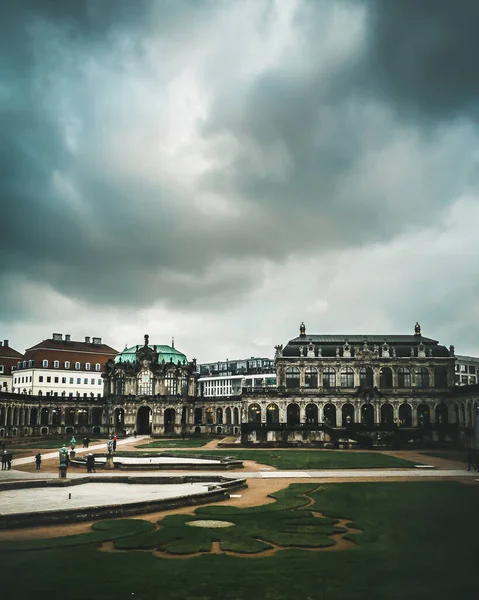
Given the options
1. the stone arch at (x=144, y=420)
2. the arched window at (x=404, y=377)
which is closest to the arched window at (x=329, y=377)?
the arched window at (x=404, y=377)

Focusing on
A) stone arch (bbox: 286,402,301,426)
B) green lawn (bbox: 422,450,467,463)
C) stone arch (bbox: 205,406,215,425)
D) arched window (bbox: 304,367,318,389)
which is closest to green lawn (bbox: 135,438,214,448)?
stone arch (bbox: 286,402,301,426)

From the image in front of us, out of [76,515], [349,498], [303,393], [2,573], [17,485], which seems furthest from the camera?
[303,393]

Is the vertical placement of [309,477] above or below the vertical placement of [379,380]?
below

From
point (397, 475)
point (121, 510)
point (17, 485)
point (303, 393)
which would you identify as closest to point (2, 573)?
point (121, 510)

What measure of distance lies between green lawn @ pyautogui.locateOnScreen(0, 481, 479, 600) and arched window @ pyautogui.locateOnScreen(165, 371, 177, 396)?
109161 mm

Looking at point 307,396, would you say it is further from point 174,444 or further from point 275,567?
point 275,567

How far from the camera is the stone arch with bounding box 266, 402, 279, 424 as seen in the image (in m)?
123

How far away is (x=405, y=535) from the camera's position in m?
25.7

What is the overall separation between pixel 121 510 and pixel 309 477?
73.0 ft

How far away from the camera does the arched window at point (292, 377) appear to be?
124 m

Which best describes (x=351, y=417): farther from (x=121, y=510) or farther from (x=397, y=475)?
(x=121, y=510)

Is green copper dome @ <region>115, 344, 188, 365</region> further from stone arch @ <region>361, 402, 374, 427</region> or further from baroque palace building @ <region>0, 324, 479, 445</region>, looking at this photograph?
stone arch @ <region>361, 402, 374, 427</region>

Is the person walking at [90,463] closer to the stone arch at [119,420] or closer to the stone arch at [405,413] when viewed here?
the stone arch at [119,420]

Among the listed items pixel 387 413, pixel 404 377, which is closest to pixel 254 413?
pixel 387 413
